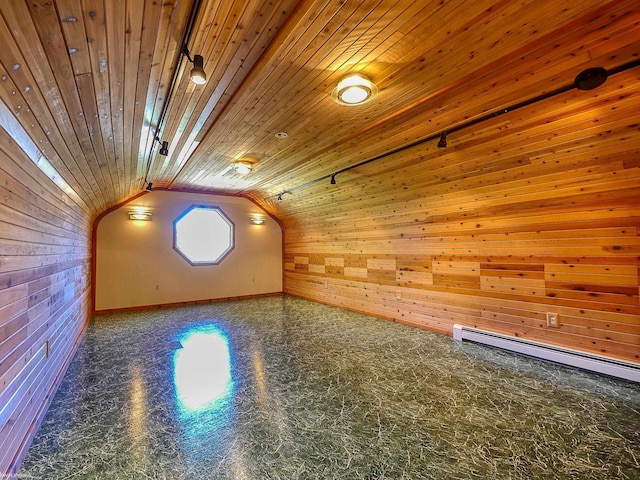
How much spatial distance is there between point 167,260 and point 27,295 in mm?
5129

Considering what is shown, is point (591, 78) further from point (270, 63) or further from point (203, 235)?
point (203, 235)

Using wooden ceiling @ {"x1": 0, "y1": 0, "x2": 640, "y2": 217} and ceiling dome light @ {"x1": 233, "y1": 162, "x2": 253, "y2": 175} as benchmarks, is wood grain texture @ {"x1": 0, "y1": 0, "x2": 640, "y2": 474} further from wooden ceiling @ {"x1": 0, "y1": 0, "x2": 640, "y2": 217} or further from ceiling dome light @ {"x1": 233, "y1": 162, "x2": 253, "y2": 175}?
ceiling dome light @ {"x1": 233, "y1": 162, "x2": 253, "y2": 175}

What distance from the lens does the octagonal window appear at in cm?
704

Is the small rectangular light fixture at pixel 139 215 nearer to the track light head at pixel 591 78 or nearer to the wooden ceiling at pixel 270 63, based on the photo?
the wooden ceiling at pixel 270 63

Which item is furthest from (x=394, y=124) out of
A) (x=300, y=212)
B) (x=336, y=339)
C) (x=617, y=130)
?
(x=300, y=212)

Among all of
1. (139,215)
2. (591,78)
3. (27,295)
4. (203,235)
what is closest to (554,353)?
(591,78)

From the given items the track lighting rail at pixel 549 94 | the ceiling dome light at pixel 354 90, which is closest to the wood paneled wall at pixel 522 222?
the track lighting rail at pixel 549 94

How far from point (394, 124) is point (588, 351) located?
10.2ft

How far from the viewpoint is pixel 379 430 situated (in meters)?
2.10

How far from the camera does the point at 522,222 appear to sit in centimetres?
352

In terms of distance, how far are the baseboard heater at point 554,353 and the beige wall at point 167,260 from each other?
17.6ft

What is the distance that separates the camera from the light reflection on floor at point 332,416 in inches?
69.1

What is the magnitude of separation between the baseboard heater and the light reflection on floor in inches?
5.4


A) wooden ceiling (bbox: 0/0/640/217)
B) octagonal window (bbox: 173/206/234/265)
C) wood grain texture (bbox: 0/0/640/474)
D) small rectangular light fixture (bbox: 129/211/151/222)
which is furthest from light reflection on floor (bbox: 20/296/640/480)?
octagonal window (bbox: 173/206/234/265)
